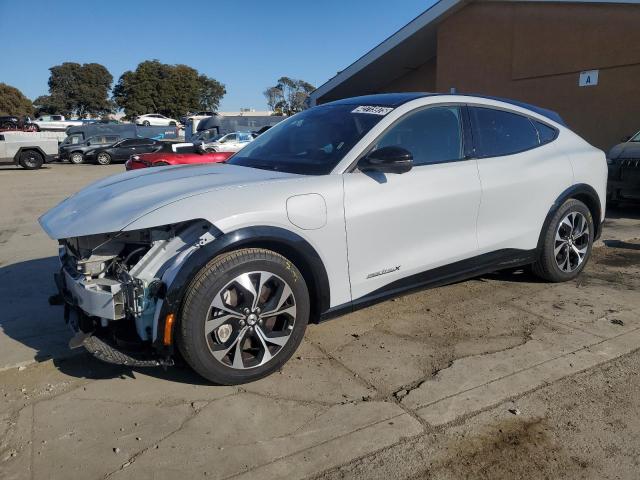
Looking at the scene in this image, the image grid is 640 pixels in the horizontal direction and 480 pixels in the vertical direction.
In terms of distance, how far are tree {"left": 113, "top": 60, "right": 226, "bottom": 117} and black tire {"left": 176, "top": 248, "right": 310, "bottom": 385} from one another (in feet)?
262

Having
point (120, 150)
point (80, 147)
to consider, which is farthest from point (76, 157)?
point (120, 150)

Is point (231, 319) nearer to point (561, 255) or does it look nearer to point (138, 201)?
point (138, 201)

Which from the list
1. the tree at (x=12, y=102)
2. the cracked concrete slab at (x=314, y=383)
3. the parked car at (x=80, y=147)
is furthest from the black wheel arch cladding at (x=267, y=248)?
the tree at (x=12, y=102)

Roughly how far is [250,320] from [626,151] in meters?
7.92

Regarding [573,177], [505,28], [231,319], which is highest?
[505,28]

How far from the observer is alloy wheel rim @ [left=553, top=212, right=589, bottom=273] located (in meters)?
4.70

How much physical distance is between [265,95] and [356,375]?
10758 centimetres

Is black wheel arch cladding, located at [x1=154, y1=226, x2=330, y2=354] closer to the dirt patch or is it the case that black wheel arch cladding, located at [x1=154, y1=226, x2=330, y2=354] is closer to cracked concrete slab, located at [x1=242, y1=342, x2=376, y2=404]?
cracked concrete slab, located at [x1=242, y1=342, x2=376, y2=404]

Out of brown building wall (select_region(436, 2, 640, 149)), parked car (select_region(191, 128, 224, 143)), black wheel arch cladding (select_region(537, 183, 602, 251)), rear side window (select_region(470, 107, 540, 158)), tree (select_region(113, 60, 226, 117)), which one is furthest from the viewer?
tree (select_region(113, 60, 226, 117))

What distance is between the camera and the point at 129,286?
9.16ft

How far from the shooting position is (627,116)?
12.1 metres

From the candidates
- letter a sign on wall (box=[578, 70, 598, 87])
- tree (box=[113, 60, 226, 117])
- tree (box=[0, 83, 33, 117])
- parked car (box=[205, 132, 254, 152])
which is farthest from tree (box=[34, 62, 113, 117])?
letter a sign on wall (box=[578, 70, 598, 87])

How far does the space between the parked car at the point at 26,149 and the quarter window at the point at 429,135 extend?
73.9ft

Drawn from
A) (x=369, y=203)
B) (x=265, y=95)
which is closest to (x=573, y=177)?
(x=369, y=203)
